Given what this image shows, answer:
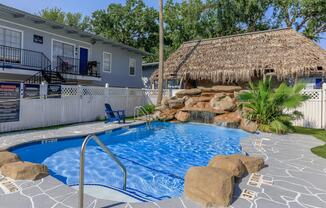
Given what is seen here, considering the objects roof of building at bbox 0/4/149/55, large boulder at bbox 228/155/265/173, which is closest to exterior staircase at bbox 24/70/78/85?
roof of building at bbox 0/4/149/55

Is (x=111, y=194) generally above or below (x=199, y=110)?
below

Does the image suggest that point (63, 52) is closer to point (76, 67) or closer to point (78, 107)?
point (76, 67)

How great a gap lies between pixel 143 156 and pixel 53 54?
11887 millimetres

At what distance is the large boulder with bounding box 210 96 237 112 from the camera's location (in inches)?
547

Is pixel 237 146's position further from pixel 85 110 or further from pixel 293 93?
pixel 85 110

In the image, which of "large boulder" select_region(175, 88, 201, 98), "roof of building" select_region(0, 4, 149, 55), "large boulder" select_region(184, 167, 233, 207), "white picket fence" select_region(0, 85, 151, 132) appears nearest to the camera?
"large boulder" select_region(184, 167, 233, 207)

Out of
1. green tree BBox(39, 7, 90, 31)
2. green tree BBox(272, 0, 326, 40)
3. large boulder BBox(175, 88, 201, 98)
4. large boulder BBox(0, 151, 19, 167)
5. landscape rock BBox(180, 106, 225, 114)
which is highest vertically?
green tree BBox(39, 7, 90, 31)

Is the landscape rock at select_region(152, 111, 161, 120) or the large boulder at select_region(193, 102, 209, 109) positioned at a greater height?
the large boulder at select_region(193, 102, 209, 109)

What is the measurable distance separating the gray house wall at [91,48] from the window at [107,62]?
0.30 meters

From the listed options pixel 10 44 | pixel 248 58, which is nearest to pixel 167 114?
pixel 248 58

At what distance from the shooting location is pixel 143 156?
7816 mm

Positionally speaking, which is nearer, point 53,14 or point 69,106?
point 69,106

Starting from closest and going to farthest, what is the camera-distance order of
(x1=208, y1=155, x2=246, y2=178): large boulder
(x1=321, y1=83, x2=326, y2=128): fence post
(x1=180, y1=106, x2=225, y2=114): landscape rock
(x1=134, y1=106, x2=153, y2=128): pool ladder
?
(x1=208, y1=155, x2=246, y2=178): large boulder < (x1=321, y1=83, x2=326, y2=128): fence post < (x1=134, y1=106, x2=153, y2=128): pool ladder < (x1=180, y1=106, x2=225, y2=114): landscape rock

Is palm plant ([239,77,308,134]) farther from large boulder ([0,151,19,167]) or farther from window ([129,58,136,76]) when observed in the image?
window ([129,58,136,76])
